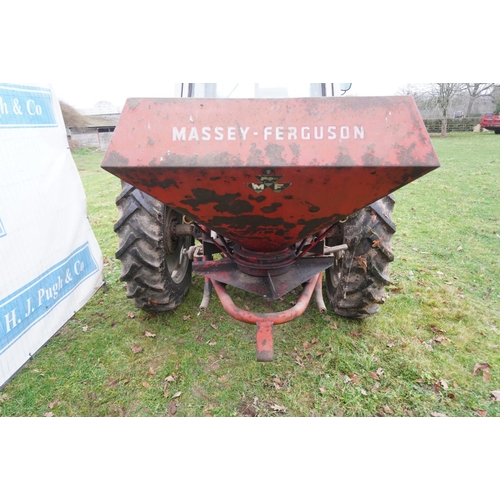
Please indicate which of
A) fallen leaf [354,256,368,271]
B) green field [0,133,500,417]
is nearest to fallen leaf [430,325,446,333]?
green field [0,133,500,417]

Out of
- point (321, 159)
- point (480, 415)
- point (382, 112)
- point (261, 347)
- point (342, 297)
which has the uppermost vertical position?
point (382, 112)

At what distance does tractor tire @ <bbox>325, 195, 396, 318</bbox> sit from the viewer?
259 centimetres

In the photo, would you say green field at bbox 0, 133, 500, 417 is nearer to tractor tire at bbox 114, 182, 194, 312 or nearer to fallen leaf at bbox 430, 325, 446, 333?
fallen leaf at bbox 430, 325, 446, 333

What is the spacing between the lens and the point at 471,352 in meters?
2.81

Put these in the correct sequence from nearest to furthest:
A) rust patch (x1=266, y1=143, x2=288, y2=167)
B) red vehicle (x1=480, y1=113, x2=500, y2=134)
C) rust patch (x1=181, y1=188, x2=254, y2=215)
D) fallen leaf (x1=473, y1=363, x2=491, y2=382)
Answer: rust patch (x1=266, y1=143, x2=288, y2=167) → rust patch (x1=181, y1=188, x2=254, y2=215) → fallen leaf (x1=473, y1=363, x2=491, y2=382) → red vehicle (x1=480, y1=113, x2=500, y2=134)

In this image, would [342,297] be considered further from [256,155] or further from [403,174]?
[256,155]

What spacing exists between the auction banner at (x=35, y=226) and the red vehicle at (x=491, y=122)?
2455 cm

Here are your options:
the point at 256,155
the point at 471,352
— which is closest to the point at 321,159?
the point at 256,155

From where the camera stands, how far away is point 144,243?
271 centimetres

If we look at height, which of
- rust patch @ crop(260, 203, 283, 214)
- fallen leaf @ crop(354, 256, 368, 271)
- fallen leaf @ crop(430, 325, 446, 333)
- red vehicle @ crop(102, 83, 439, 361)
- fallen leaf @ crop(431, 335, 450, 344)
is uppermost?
red vehicle @ crop(102, 83, 439, 361)

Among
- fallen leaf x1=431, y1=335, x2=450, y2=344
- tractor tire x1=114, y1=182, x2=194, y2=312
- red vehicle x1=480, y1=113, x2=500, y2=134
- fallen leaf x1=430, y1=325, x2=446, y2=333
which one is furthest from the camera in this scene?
red vehicle x1=480, y1=113, x2=500, y2=134

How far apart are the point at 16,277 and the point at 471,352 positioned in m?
3.55

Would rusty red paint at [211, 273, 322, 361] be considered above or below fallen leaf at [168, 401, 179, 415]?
above

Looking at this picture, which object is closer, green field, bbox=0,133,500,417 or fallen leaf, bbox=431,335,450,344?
green field, bbox=0,133,500,417
